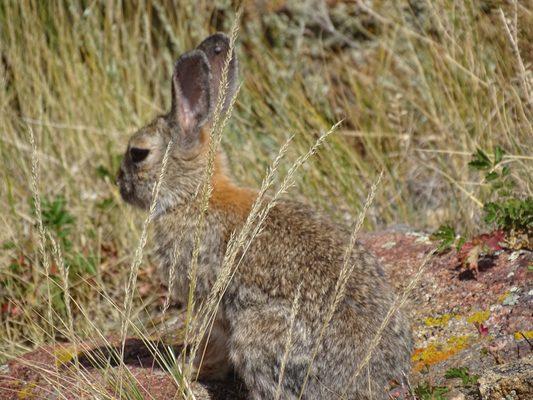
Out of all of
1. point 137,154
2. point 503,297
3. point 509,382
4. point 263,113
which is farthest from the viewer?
point 263,113

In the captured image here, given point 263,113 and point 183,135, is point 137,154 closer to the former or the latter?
point 183,135

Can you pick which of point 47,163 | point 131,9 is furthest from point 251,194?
point 131,9

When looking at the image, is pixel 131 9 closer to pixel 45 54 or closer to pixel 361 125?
pixel 45 54

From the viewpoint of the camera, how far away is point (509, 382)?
3426 mm

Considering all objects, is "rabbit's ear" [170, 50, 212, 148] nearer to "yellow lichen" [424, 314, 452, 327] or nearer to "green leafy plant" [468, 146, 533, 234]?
"green leafy plant" [468, 146, 533, 234]

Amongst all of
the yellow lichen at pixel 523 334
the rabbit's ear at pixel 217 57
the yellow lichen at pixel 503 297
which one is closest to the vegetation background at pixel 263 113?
the rabbit's ear at pixel 217 57

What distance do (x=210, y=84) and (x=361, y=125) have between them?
192 cm

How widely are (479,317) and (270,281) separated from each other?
98 cm

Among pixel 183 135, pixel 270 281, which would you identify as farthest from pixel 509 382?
pixel 183 135

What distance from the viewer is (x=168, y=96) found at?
7836mm

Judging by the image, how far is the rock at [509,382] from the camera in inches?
134

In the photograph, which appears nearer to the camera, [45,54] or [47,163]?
[47,163]

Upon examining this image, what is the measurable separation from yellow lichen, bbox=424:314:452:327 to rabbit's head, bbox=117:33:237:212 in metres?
1.52

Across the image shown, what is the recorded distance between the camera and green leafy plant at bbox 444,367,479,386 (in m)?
3.70
